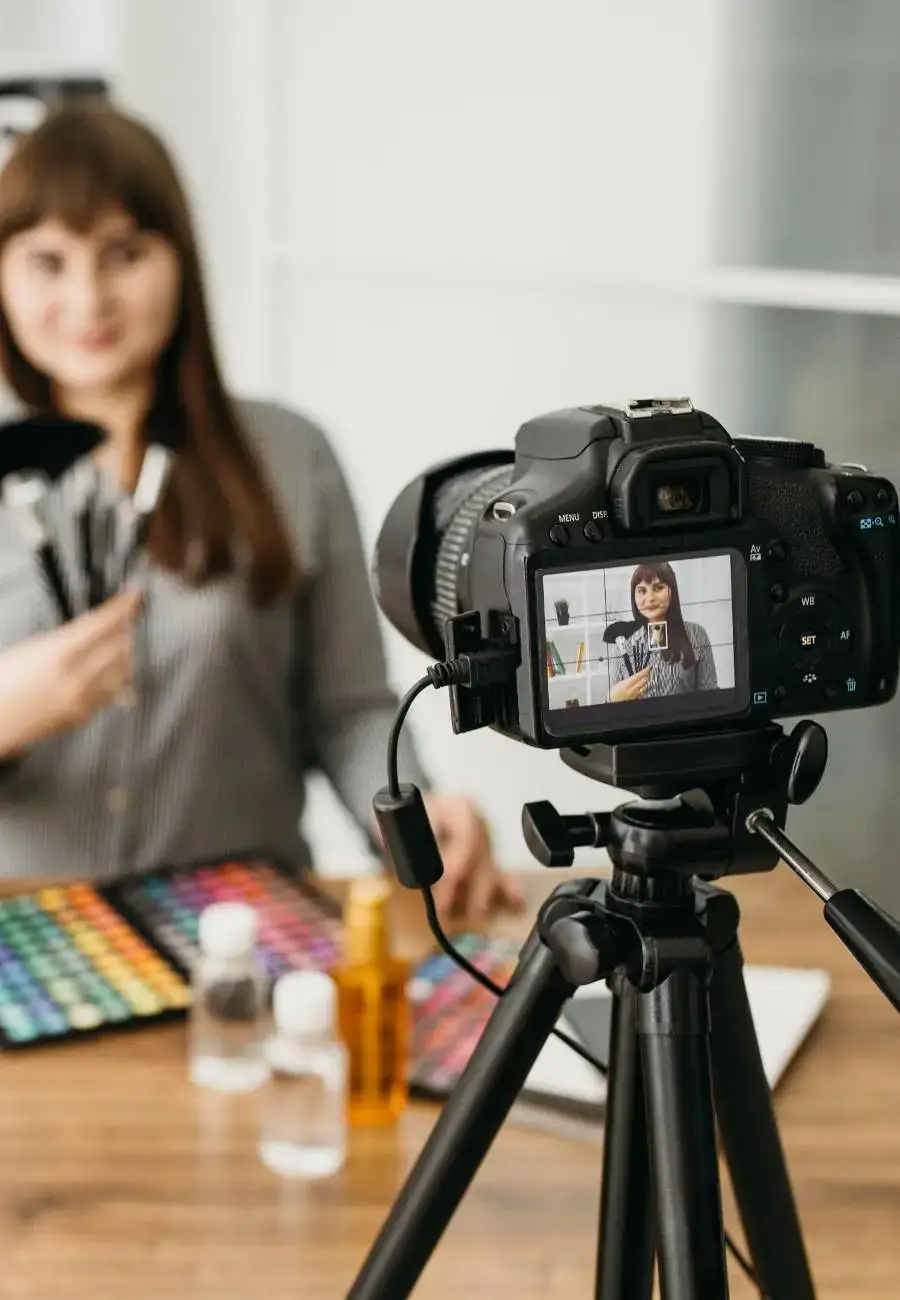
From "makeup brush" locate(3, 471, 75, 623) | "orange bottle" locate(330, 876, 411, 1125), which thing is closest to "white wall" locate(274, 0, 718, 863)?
"makeup brush" locate(3, 471, 75, 623)

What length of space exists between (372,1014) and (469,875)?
0.27m

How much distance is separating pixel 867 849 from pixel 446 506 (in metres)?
1.16

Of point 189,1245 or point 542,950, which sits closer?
point 542,950

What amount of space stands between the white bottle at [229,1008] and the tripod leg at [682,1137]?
0.42m

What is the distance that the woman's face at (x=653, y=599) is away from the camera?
1.87 ft

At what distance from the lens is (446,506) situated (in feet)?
2.27

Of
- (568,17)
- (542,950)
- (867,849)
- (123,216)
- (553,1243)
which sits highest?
(568,17)

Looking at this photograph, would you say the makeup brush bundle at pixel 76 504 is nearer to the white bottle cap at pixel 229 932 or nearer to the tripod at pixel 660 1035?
the white bottle cap at pixel 229 932

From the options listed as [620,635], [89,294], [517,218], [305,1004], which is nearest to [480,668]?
[620,635]

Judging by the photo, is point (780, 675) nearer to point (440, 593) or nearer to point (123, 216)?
point (440, 593)

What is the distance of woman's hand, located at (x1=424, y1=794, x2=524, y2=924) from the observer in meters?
1.18

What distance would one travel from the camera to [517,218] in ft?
6.94

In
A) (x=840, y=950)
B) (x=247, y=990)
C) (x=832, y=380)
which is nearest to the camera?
(x=247, y=990)

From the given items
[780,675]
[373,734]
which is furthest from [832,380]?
[780,675]
